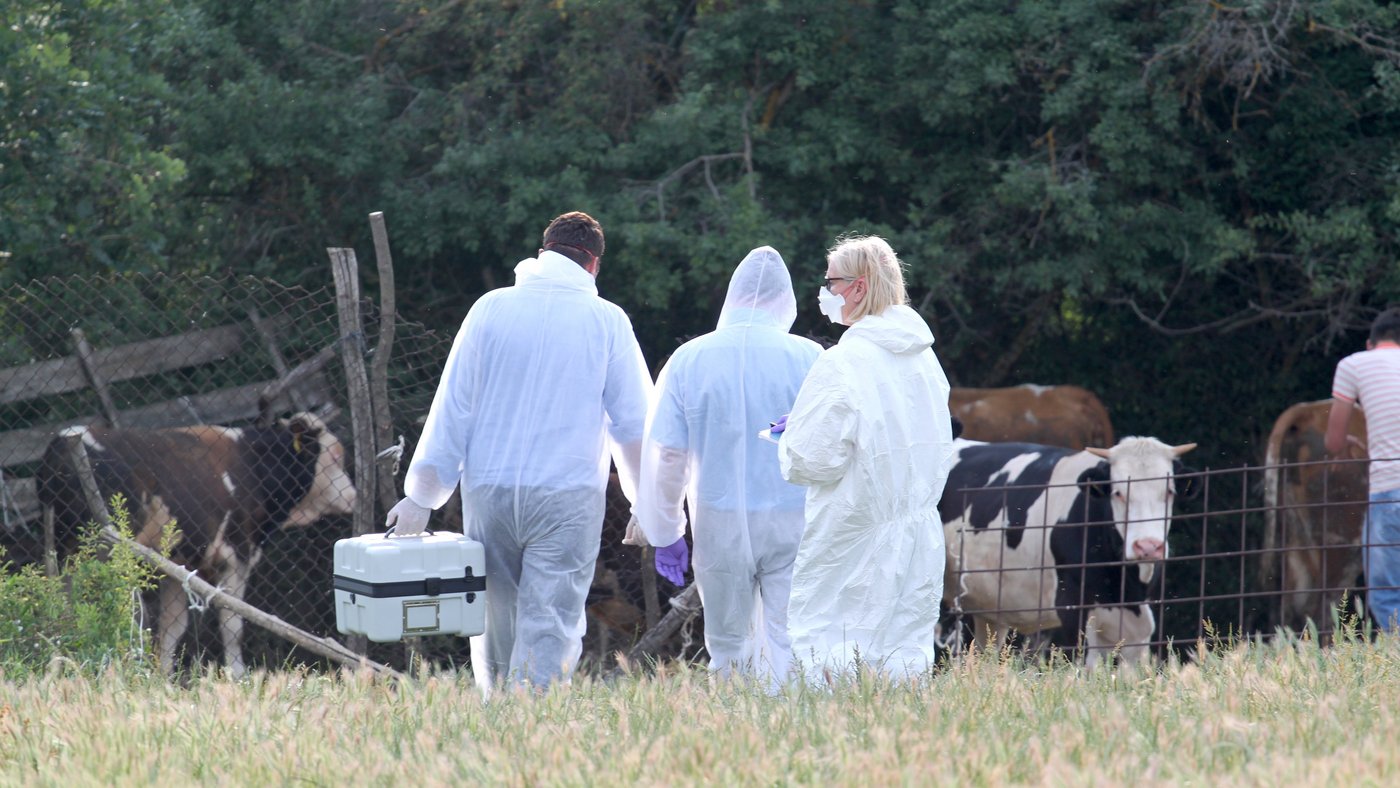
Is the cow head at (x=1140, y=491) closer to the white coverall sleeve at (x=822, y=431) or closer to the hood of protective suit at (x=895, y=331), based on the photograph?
the hood of protective suit at (x=895, y=331)

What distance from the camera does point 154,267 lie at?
891 centimetres

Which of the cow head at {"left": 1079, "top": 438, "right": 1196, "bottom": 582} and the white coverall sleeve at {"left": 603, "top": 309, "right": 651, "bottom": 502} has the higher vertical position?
the white coverall sleeve at {"left": 603, "top": 309, "right": 651, "bottom": 502}

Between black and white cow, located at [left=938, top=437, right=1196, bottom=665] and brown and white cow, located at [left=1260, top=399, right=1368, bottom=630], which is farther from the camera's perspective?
brown and white cow, located at [left=1260, top=399, right=1368, bottom=630]

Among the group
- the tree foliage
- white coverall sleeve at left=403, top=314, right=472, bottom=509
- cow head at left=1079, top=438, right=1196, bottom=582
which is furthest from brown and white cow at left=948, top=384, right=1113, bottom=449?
white coverall sleeve at left=403, top=314, right=472, bottom=509

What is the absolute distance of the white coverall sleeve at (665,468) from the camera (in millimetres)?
5629

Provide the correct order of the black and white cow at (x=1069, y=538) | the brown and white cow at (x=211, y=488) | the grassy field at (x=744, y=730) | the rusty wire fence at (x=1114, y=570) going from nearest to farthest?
the grassy field at (x=744, y=730) < the rusty wire fence at (x=1114, y=570) < the black and white cow at (x=1069, y=538) < the brown and white cow at (x=211, y=488)

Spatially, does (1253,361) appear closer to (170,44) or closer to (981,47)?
(981,47)

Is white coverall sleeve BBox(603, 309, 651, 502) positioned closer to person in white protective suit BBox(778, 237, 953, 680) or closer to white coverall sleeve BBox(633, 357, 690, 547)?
white coverall sleeve BBox(633, 357, 690, 547)

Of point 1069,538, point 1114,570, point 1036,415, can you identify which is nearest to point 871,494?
point 1069,538

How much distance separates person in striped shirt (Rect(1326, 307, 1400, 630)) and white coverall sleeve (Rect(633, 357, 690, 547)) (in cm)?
330

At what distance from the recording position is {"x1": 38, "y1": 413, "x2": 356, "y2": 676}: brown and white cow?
316 inches

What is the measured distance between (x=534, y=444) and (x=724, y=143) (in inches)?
190

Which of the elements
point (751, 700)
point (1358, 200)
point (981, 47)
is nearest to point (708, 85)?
point (981, 47)

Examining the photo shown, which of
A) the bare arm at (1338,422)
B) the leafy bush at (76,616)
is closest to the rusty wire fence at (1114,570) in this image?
the bare arm at (1338,422)
